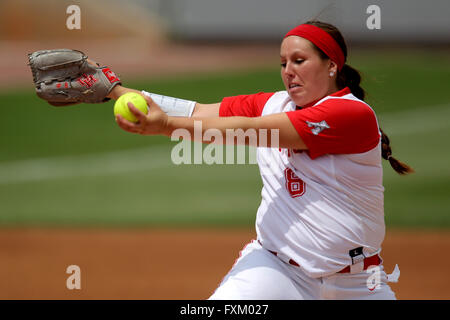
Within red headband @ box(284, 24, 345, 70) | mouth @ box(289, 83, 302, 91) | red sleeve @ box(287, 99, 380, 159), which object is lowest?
red sleeve @ box(287, 99, 380, 159)

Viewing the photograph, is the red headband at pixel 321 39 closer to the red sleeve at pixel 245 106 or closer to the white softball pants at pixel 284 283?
the red sleeve at pixel 245 106

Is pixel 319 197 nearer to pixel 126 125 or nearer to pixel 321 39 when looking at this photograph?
pixel 321 39

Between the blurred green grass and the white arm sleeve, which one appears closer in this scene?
the white arm sleeve

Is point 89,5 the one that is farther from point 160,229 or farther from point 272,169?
point 272,169

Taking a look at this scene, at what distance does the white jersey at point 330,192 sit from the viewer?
3.20 m

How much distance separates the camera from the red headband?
3.32m

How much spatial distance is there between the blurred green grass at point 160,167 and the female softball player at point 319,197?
9.31 ft

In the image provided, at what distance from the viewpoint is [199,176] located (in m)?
11.1

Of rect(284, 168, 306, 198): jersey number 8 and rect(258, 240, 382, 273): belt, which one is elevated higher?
rect(284, 168, 306, 198): jersey number 8

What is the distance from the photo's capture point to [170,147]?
13.0m

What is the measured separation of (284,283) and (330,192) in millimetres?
548

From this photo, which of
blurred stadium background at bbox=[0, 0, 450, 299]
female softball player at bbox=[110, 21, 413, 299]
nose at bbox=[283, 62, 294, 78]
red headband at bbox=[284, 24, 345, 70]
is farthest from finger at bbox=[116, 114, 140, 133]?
blurred stadium background at bbox=[0, 0, 450, 299]

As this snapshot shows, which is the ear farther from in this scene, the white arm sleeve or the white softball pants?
the white softball pants

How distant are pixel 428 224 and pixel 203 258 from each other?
10.7 ft
